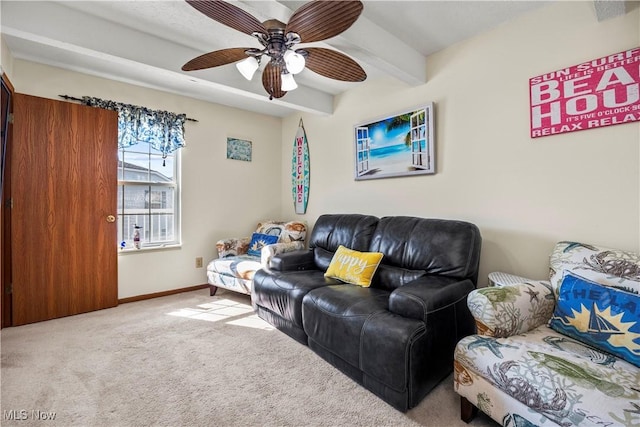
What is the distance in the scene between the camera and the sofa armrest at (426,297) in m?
1.59

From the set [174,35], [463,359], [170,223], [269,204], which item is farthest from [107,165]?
[463,359]

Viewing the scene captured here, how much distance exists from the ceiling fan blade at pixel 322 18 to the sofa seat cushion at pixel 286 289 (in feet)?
5.50

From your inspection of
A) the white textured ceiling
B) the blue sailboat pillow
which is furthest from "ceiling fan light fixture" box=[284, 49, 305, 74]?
the blue sailboat pillow

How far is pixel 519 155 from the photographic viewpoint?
214 cm

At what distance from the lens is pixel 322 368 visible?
6.40 feet

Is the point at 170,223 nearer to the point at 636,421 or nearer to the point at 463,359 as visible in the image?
the point at 463,359

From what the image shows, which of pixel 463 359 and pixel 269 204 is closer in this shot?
pixel 463 359

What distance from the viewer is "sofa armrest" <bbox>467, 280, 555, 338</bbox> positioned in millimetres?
1438

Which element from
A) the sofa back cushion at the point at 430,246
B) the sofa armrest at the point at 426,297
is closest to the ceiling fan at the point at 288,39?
the sofa back cushion at the point at 430,246

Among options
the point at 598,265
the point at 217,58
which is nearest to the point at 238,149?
the point at 217,58

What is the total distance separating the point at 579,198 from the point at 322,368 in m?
2.02

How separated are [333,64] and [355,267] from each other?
1513mm

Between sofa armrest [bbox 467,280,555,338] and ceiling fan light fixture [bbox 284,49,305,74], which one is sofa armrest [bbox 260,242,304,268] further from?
sofa armrest [bbox 467,280,555,338]

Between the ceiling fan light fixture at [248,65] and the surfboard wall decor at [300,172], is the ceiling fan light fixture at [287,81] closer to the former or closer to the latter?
the ceiling fan light fixture at [248,65]
